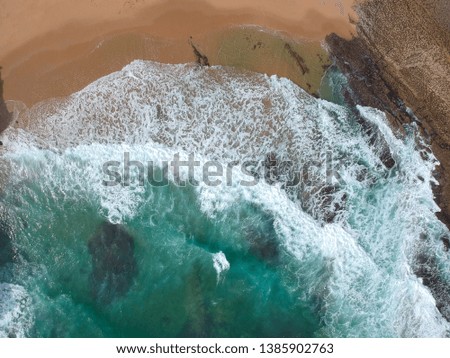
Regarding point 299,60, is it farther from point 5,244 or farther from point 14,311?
point 14,311

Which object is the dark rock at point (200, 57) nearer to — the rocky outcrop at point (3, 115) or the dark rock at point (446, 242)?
the rocky outcrop at point (3, 115)

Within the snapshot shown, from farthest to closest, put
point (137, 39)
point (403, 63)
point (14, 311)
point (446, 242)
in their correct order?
1. point (403, 63)
2. point (137, 39)
3. point (446, 242)
4. point (14, 311)

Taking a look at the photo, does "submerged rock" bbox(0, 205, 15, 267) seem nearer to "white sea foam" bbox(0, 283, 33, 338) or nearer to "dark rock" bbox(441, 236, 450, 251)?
"white sea foam" bbox(0, 283, 33, 338)

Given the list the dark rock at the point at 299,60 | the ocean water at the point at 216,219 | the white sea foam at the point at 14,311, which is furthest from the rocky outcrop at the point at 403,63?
the white sea foam at the point at 14,311

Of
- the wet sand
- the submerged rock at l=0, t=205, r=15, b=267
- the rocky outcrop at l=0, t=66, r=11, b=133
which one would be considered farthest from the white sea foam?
the wet sand

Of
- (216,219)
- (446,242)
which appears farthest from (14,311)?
(446,242)

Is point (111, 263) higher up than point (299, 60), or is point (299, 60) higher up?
point (299, 60)

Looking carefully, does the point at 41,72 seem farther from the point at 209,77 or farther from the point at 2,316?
the point at 2,316
